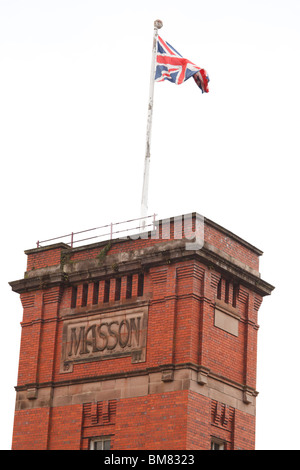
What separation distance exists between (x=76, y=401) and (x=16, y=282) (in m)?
5.38

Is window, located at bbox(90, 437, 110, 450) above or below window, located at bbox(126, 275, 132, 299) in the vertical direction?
below

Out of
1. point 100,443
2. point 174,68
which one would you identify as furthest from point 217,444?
point 174,68

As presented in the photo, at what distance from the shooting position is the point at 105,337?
37.7 meters

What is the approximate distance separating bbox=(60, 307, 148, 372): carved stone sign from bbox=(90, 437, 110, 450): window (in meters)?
2.71

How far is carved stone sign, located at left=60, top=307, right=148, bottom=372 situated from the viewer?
3694 centimetres

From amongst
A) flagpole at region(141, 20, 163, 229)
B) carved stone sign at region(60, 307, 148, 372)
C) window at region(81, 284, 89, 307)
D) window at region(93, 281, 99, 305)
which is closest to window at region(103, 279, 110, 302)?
window at region(93, 281, 99, 305)

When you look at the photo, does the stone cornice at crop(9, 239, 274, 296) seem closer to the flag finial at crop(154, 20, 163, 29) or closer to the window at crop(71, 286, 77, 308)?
the window at crop(71, 286, 77, 308)

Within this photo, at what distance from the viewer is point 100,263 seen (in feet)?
127

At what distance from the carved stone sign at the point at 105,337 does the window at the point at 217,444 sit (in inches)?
142

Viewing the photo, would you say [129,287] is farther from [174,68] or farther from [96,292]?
[174,68]

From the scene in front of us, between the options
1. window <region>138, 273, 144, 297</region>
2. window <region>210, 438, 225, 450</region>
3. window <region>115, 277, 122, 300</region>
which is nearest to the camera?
window <region>210, 438, 225, 450</region>

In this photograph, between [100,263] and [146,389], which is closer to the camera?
[146,389]

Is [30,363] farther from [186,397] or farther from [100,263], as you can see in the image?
[186,397]

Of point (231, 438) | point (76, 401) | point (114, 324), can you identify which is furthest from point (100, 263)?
point (231, 438)
